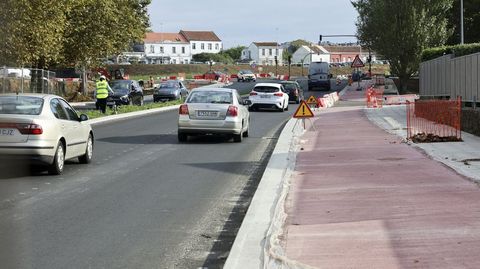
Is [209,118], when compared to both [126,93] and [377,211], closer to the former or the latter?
[377,211]

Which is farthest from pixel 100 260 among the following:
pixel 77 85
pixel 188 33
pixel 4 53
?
pixel 188 33

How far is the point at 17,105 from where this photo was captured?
1234 centimetres

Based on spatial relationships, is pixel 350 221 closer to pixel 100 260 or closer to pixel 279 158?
pixel 100 260

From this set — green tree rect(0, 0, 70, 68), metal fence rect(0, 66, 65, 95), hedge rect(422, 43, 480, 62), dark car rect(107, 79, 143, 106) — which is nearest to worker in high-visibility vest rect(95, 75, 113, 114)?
green tree rect(0, 0, 70, 68)

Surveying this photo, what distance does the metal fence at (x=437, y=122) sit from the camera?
16.6 metres

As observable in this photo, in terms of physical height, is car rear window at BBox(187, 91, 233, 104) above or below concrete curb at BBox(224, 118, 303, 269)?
above

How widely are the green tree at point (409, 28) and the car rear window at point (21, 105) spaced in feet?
112

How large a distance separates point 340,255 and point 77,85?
5635 cm

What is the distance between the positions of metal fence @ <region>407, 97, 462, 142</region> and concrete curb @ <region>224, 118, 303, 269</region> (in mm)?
4768

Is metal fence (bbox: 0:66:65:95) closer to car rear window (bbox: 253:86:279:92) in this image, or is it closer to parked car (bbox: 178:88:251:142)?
car rear window (bbox: 253:86:279:92)

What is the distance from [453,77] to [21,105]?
589 inches

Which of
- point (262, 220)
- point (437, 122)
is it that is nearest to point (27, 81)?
point (437, 122)

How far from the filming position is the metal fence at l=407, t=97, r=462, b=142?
16.6m

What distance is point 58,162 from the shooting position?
12.1 m
